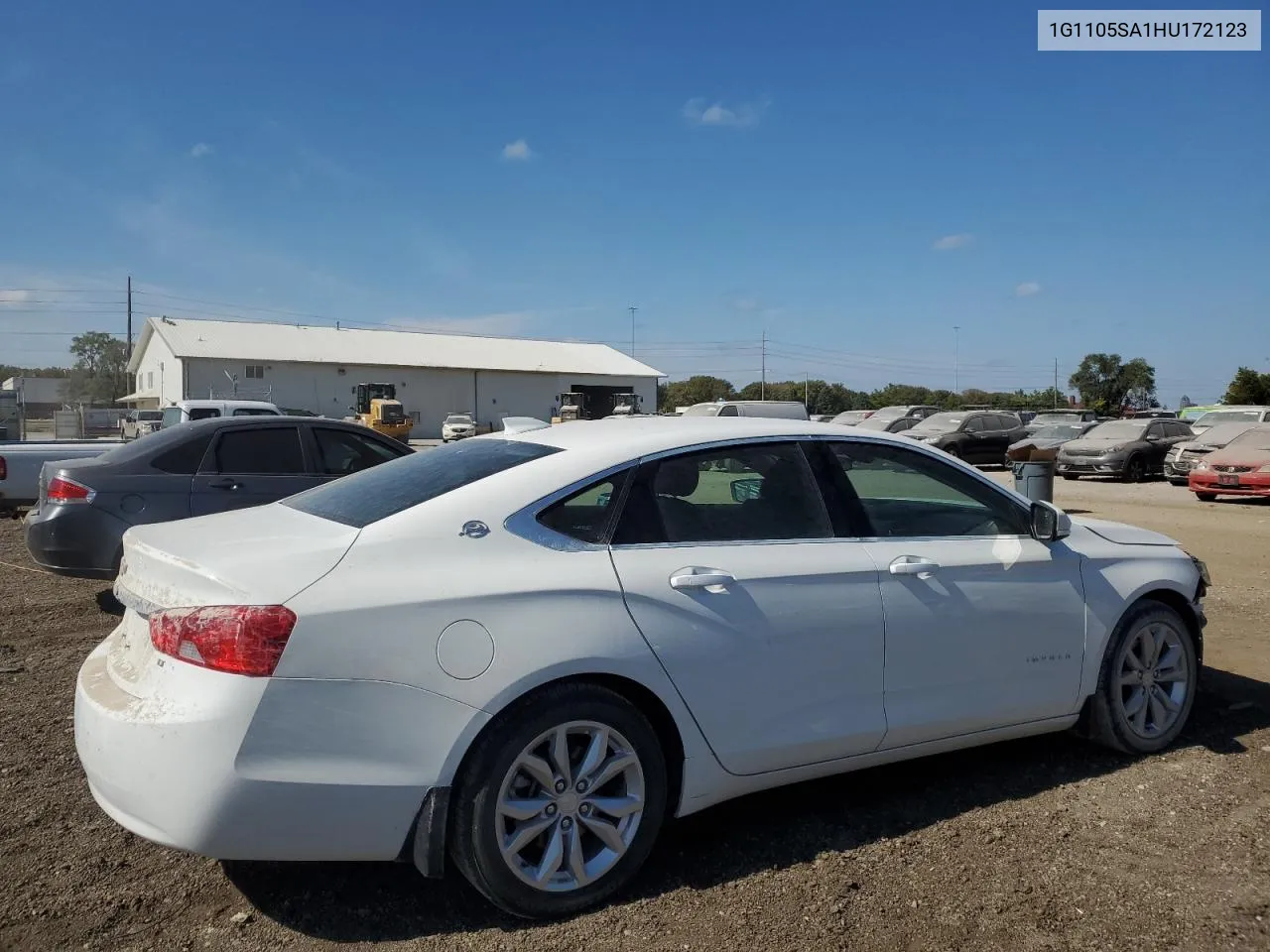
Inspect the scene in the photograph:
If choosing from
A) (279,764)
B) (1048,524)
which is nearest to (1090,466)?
(1048,524)

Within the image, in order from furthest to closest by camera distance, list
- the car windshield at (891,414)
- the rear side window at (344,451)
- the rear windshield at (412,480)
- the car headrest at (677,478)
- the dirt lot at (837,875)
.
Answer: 1. the car windshield at (891,414)
2. the rear side window at (344,451)
3. the car headrest at (677,478)
4. the rear windshield at (412,480)
5. the dirt lot at (837,875)

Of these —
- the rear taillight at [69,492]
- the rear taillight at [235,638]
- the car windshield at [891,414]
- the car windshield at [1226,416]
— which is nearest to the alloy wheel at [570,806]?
the rear taillight at [235,638]

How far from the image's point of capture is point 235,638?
8.90 ft

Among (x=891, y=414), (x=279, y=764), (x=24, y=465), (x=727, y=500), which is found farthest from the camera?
(x=891, y=414)

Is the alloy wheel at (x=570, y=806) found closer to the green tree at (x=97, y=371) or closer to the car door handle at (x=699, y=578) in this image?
the car door handle at (x=699, y=578)

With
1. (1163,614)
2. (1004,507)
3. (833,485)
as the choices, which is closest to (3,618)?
(833,485)

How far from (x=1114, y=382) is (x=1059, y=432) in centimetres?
6945

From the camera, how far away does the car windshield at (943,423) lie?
2736 centimetres

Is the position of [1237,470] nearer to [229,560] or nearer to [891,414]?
[891,414]

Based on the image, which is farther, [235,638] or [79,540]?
[79,540]

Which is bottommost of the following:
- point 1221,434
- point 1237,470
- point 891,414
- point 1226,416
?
point 1237,470

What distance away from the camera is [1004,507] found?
420 centimetres

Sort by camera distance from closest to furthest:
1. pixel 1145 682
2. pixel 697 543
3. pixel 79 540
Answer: pixel 697 543, pixel 1145 682, pixel 79 540

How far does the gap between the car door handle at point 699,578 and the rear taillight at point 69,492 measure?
5.47m
